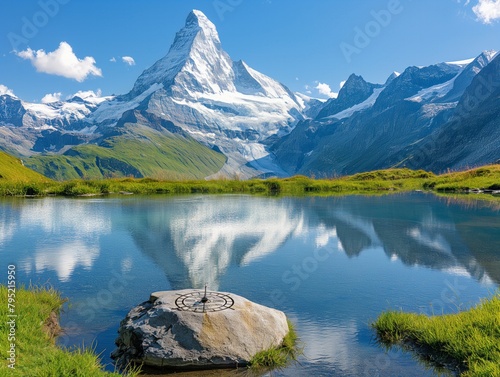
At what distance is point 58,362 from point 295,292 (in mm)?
8047

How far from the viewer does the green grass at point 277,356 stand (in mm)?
9148

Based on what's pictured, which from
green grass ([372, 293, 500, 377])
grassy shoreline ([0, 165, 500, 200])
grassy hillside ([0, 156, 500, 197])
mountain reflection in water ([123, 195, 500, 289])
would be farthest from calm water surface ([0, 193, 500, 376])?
grassy hillside ([0, 156, 500, 197])

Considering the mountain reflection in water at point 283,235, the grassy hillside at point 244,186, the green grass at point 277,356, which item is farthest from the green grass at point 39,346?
the grassy hillside at point 244,186

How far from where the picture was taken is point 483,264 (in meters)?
18.0

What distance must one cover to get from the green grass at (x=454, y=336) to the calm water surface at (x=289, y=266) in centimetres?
52

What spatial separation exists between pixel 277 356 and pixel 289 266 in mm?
8267

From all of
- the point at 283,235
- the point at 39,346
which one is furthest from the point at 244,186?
the point at 39,346

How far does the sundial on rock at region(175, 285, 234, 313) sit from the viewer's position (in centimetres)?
1012

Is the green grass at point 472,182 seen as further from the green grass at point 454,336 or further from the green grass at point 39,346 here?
the green grass at point 39,346

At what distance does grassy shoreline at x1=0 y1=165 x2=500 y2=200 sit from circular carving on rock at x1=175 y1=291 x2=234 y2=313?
158 feet

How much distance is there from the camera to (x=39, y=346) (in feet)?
29.7

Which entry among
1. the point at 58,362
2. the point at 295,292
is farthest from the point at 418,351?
the point at 58,362

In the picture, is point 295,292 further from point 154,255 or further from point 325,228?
point 325,228

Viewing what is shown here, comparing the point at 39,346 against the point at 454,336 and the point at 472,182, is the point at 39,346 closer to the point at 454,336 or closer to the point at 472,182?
the point at 454,336
